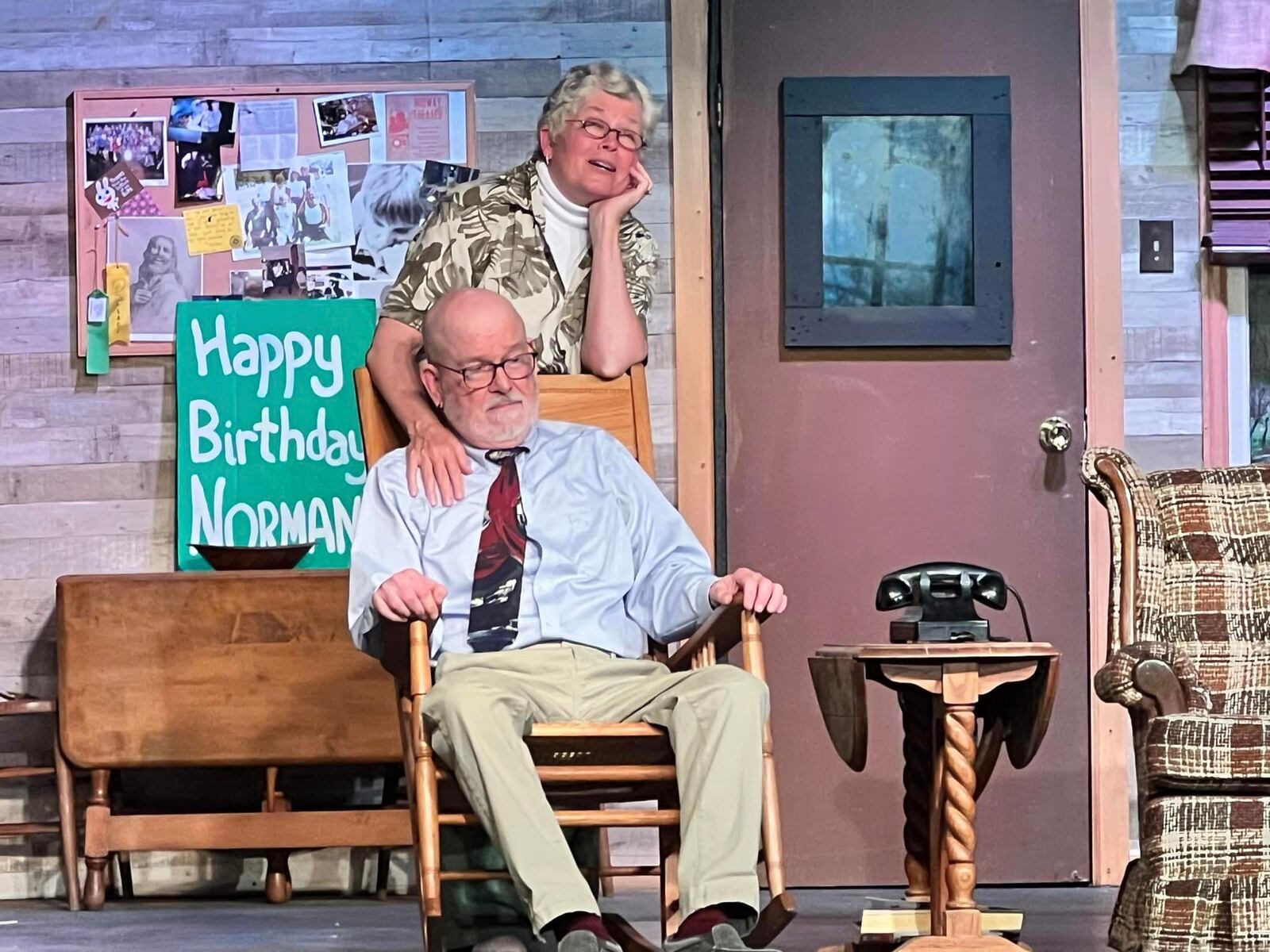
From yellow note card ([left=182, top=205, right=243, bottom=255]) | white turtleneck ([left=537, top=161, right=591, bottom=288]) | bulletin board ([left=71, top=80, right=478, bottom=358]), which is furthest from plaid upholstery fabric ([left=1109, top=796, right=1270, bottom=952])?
yellow note card ([left=182, top=205, right=243, bottom=255])

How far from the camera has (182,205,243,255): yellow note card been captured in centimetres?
425

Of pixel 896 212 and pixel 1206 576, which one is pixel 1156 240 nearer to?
pixel 896 212

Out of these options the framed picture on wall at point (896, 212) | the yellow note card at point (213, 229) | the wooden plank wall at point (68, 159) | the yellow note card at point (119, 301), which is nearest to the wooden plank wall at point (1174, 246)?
the framed picture on wall at point (896, 212)

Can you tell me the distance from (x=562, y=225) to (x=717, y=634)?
1008mm

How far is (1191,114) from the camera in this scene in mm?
4305

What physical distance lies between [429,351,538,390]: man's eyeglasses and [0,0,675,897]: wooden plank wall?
1318 mm

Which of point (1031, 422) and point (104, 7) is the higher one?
point (104, 7)

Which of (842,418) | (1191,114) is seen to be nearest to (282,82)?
(842,418)

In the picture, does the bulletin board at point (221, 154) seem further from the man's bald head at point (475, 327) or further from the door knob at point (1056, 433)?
the door knob at point (1056, 433)

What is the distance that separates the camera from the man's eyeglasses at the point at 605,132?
10.9ft

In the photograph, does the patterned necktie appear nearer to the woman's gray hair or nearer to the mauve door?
the woman's gray hair

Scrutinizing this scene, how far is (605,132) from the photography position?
334 centimetres

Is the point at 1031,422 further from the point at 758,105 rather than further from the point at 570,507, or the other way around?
the point at 570,507

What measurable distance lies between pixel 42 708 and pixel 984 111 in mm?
2597
